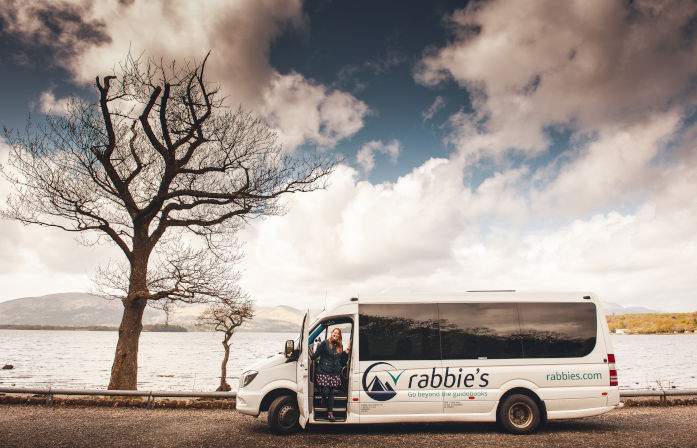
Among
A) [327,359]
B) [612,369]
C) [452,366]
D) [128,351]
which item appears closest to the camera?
[327,359]

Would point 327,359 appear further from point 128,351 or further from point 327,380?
point 128,351

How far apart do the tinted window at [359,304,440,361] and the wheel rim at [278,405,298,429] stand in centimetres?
188

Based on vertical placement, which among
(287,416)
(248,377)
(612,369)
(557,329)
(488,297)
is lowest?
(287,416)

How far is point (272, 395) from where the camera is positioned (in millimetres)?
8875

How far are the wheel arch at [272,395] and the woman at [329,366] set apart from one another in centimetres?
69

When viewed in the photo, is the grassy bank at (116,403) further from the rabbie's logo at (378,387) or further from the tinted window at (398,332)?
the tinted window at (398,332)

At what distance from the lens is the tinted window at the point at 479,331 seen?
8.96 meters

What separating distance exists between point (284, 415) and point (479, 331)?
15.4ft

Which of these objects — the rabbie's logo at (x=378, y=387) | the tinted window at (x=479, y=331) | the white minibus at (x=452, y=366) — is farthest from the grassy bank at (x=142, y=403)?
the tinted window at (x=479, y=331)

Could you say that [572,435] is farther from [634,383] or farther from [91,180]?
[634,383]

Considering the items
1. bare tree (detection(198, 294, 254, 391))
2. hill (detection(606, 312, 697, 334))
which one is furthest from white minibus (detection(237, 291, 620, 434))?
hill (detection(606, 312, 697, 334))

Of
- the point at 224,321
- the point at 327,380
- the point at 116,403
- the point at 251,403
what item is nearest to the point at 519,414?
the point at 327,380

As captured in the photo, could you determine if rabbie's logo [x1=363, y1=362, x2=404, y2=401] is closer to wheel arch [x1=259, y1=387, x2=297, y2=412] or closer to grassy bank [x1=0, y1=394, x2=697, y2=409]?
wheel arch [x1=259, y1=387, x2=297, y2=412]

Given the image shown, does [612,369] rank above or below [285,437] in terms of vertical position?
above
